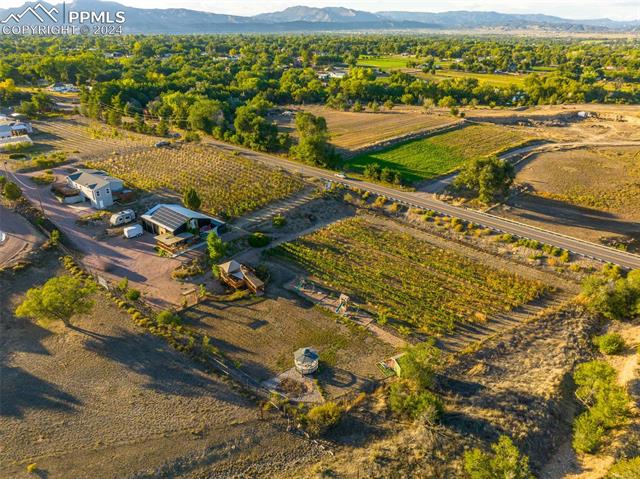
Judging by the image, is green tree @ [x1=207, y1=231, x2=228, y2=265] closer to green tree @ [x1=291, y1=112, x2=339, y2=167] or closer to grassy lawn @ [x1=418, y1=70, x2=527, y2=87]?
green tree @ [x1=291, y1=112, x2=339, y2=167]

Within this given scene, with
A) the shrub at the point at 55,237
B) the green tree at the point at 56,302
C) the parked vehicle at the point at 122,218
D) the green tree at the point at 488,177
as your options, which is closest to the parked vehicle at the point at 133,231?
the parked vehicle at the point at 122,218

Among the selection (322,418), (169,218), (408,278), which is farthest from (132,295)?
(408,278)

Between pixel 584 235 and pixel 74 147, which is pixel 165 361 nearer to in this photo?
pixel 584 235

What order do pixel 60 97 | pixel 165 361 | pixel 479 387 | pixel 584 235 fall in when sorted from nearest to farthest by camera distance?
pixel 479 387, pixel 165 361, pixel 584 235, pixel 60 97

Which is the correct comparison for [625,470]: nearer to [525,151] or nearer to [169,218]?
[169,218]

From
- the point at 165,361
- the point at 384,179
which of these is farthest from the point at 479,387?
the point at 384,179

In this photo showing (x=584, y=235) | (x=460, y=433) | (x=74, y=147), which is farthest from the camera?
(x=74, y=147)

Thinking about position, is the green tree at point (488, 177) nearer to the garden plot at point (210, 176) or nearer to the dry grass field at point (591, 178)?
the dry grass field at point (591, 178)
